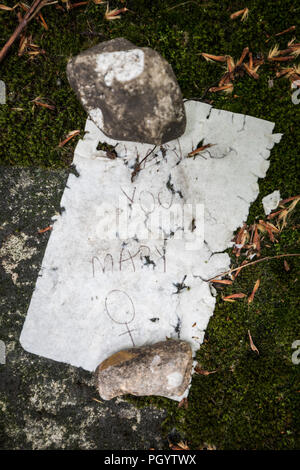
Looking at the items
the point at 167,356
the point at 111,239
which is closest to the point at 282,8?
the point at 111,239

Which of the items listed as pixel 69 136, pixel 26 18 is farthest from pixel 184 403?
pixel 26 18

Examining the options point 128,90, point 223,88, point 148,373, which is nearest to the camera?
point 128,90

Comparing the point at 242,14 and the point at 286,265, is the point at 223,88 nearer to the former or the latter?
the point at 242,14

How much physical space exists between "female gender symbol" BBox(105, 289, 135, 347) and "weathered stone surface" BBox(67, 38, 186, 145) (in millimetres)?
1174

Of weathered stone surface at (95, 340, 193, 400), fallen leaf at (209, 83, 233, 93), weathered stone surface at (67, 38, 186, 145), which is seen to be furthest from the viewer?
fallen leaf at (209, 83, 233, 93)

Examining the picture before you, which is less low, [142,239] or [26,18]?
[26,18]

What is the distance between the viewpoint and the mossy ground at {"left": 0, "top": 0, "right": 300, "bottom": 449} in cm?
199

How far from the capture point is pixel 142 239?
2.09 m

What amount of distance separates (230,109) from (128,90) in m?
0.87

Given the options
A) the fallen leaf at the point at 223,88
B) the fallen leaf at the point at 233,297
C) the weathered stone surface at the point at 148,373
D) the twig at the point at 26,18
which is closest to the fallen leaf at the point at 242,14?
the fallen leaf at the point at 223,88

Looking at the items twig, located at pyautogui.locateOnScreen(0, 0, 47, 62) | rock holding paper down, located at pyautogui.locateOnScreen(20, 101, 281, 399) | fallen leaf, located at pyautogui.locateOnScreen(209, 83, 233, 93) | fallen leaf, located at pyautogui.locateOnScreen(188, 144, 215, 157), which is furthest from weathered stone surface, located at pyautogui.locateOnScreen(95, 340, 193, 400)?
twig, located at pyautogui.locateOnScreen(0, 0, 47, 62)

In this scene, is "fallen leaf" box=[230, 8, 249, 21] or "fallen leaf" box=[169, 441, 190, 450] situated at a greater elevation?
"fallen leaf" box=[230, 8, 249, 21]

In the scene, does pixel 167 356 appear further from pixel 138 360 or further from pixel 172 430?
pixel 172 430

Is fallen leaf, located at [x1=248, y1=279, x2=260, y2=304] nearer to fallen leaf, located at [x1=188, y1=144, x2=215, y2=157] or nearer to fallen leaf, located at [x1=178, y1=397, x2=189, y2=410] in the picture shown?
fallen leaf, located at [x1=178, y1=397, x2=189, y2=410]
